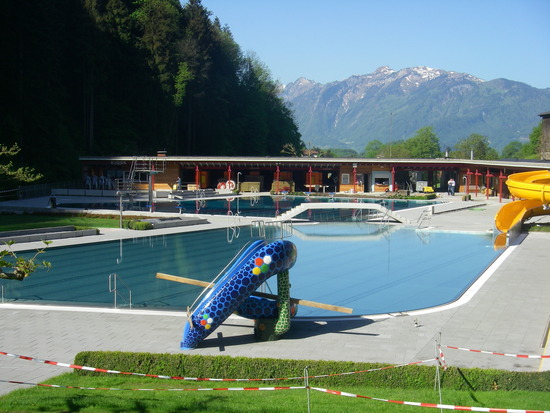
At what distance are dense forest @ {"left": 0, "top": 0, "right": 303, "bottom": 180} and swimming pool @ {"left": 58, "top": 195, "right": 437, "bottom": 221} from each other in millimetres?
8550

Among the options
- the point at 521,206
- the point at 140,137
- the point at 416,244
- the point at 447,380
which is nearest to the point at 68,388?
the point at 447,380

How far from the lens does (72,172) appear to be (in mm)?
51562

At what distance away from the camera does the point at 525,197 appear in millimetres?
23016

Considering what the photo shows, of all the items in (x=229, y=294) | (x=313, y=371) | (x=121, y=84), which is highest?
(x=121, y=84)

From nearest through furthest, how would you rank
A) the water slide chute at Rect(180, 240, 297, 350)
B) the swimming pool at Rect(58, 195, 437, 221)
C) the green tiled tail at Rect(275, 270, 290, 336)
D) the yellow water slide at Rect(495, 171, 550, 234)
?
the water slide chute at Rect(180, 240, 297, 350) → the green tiled tail at Rect(275, 270, 290, 336) → the yellow water slide at Rect(495, 171, 550, 234) → the swimming pool at Rect(58, 195, 437, 221)

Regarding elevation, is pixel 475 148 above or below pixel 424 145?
below

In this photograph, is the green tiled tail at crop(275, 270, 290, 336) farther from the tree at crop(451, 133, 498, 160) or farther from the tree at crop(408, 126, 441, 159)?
the tree at crop(408, 126, 441, 159)

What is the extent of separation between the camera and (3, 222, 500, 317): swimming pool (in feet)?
48.6

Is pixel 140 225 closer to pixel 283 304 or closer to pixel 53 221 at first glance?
pixel 53 221

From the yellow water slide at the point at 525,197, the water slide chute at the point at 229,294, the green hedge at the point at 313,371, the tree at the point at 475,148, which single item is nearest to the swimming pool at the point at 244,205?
the yellow water slide at the point at 525,197

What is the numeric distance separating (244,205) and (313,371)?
114ft

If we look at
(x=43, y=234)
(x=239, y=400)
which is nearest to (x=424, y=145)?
(x=43, y=234)

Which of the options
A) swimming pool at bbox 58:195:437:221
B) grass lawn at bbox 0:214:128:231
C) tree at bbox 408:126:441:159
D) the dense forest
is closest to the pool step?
grass lawn at bbox 0:214:128:231

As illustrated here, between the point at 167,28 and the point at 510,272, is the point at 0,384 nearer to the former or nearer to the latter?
the point at 510,272
